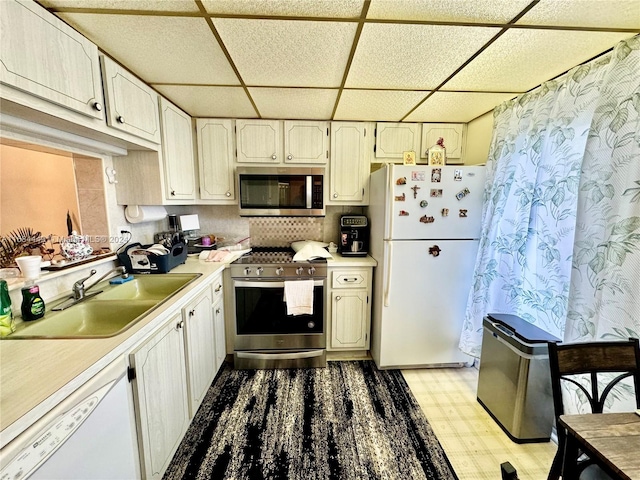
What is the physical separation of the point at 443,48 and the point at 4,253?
245 cm

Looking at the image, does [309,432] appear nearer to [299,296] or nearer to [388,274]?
[299,296]

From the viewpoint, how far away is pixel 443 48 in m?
1.33

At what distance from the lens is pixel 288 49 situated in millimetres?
1339

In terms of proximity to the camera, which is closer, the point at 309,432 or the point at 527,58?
Result: the point at 527,58

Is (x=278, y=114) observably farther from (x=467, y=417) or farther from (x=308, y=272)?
(x=467, y=417)

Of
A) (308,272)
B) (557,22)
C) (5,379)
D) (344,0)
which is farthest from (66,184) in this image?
(557,22)

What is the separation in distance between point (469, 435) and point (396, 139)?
7.92 feet

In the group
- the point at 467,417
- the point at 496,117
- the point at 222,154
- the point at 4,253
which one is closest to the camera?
the point at 4,253

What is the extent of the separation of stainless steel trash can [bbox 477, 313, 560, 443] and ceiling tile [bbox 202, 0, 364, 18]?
1978mm

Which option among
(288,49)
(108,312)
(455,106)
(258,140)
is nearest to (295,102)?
(258,140)

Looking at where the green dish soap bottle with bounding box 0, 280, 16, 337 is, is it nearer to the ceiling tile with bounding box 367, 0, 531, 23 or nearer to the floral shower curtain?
the ceiling tile with bounding box 367, 0, 531, 23

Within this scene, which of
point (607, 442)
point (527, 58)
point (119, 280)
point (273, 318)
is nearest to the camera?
point (607, 442)

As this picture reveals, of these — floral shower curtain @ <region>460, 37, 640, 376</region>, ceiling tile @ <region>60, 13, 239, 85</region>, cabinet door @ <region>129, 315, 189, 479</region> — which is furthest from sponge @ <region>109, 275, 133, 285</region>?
floral shower curtain @ <region>460, 37, 640, 376</region>

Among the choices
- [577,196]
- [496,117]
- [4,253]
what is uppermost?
[496,117]
